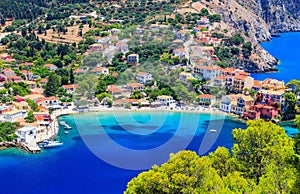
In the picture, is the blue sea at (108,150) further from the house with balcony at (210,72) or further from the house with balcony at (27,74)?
the house with balcony at (27,74)

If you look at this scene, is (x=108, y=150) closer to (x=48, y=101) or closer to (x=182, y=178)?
(x=48, y=101)

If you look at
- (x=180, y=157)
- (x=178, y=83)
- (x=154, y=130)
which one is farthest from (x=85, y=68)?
(x=180, y=157)

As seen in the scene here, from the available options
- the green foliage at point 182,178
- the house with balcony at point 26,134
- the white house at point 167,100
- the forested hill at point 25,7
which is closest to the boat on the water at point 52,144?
the house with balcony at point 26,134

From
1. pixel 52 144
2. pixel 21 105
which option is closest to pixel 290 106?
pixel 52 144

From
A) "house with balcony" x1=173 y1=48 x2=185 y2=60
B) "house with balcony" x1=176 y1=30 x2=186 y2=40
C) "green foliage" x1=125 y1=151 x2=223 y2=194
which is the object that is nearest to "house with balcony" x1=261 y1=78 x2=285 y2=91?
"house with balcony" x1=173 y1=48 x2=185 y2=60

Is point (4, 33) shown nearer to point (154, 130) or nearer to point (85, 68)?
point (85, 68)

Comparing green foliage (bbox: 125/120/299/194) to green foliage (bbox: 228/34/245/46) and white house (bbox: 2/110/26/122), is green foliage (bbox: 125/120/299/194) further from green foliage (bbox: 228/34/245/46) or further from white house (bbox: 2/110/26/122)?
green foliage (bbox: 228/34/245/46)
